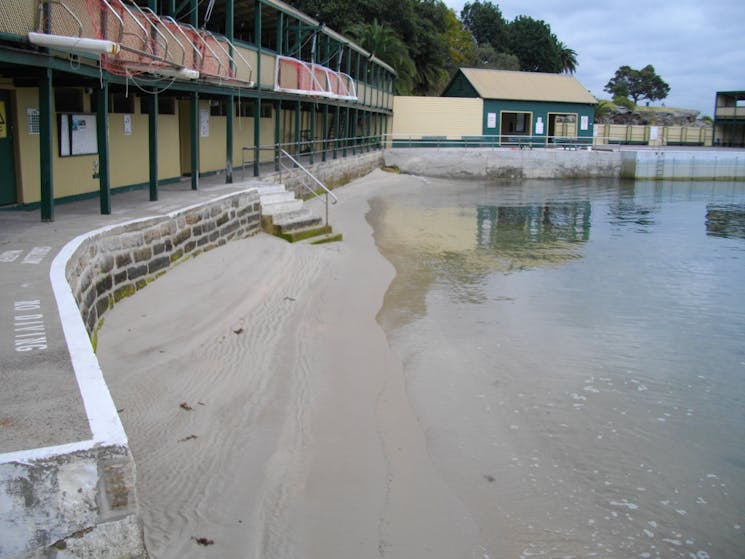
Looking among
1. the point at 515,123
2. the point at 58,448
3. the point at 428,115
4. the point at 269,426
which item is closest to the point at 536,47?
the point at 515,123

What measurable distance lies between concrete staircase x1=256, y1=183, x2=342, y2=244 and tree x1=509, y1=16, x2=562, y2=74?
6819cm

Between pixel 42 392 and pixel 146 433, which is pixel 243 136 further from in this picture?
pixel 42 392

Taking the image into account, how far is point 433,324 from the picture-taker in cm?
1205

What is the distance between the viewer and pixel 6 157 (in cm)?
1238

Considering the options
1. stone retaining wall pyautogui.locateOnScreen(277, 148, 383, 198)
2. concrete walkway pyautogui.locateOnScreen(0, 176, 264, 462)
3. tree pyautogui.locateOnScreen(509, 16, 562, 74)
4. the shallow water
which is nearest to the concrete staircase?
the shallow water

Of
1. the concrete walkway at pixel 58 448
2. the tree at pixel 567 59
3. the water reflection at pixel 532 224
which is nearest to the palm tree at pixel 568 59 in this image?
the tree at pixel 567 59

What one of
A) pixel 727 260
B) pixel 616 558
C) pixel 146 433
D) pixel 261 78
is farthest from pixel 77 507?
pixel 727 260

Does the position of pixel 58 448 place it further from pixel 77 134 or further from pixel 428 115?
pixel 428 115

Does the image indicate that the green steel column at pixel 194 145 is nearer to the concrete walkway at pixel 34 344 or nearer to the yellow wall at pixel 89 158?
the yellow wall at pixel 89 158

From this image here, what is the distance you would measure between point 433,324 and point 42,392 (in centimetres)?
819

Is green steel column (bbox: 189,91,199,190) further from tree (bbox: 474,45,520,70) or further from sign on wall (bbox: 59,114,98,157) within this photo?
tree (bbox: 474,45,520,70)

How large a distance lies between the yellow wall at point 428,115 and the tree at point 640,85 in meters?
70.6

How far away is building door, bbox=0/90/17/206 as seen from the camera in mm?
12250

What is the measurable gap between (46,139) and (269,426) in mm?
5919
